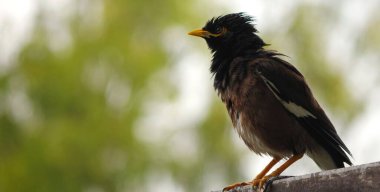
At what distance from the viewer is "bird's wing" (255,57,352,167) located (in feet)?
18.7

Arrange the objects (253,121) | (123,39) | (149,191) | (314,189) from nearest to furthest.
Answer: (314,189) < (253,121) < (149,191) < (123,39)

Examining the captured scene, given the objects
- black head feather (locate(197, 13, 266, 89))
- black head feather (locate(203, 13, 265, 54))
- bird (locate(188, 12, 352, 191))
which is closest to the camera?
bird (locate(188, 12, 352, 191))

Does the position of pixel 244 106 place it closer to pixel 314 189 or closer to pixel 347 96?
pixel 314 189

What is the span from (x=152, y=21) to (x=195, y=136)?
335cm

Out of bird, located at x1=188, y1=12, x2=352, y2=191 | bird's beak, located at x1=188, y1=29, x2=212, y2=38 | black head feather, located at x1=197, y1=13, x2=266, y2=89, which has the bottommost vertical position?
bird, located at x1=188, y1=12, x2=352, y2=191

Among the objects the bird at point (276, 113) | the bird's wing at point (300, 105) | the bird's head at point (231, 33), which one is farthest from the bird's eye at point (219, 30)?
the bird's wing at point (300, 105)

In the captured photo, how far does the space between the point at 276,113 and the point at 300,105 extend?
0.89 ft

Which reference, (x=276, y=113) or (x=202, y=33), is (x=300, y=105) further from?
(x=202, y=33)

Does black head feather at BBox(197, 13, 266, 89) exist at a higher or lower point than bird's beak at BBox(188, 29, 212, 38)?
lower

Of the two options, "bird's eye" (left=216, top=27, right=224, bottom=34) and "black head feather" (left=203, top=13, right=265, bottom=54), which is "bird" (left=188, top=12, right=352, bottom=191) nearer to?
"black head feather" (left=203, top=13, right=265, bottom=54)

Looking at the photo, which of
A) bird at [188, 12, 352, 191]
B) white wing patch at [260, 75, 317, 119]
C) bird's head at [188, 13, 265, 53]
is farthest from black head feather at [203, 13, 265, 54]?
white wing patch at [260, 75, 317, 119]

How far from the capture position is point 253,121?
5672 millimetres

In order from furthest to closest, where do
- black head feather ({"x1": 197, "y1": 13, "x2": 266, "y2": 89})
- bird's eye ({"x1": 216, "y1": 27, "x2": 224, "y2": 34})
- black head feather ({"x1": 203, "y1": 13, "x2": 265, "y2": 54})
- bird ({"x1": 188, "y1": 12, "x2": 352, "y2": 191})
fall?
bird's eye ({"x1": 216, "y1": 27, "x2": 224, "y2": 34}) → black head feather ({"x1": 203, "y1": 13, "x2": 265, "y2": 54}) → black head feather ({"x1": 197, "y1": 13, "x2": 266, "y2": 89}) → bird ({"x1": 188, "y1": 12, "x2": 352, "y2": 191})

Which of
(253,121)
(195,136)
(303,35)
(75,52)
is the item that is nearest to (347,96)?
(303,35)
